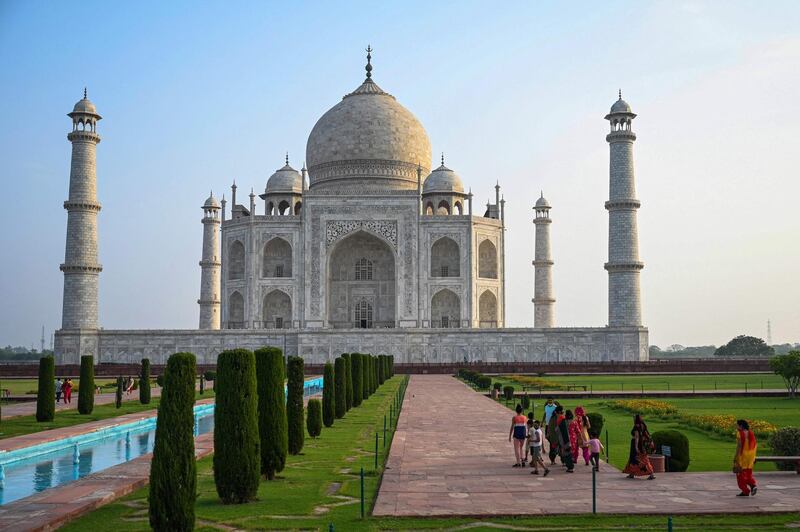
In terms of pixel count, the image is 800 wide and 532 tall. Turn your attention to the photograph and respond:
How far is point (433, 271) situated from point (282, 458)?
1187 inches

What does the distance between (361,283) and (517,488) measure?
3135cm

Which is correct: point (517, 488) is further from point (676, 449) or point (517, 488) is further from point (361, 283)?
point (361, 283)

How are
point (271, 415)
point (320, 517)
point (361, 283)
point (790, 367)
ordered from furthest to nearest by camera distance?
1. point (361, 283)
2. point (790, 367)
3. point (271, 415)
4. point (320, 517)

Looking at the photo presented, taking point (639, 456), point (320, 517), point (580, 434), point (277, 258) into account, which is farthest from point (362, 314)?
point (320, 517)

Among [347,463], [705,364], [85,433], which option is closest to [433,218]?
[705,364]

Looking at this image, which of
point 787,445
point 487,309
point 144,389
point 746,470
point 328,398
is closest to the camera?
point 746,470

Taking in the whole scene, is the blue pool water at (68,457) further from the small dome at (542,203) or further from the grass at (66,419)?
the small dome at (542,203)

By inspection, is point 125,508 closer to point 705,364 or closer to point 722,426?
point 722,426

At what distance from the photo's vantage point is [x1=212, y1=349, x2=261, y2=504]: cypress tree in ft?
25.9

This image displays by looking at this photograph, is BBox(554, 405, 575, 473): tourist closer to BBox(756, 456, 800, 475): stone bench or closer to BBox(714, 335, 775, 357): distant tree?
BBox(756, 456, 800, 475): stone bench

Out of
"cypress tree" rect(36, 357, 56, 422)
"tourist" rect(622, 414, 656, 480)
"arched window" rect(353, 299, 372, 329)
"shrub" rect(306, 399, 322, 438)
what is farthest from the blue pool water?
"arched window" rect(353, 299, 372, 329)

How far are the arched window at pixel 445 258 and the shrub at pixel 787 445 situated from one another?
97.0 ft

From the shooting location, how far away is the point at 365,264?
4012cm

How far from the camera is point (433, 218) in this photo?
38531 millimetres
